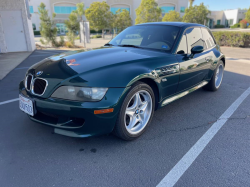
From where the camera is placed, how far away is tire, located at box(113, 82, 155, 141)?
2.35m

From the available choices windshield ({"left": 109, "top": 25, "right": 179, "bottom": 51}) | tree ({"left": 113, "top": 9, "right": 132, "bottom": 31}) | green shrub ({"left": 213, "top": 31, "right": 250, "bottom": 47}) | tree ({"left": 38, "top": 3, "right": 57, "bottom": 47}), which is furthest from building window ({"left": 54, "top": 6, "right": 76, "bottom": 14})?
windshield ({"left": 109, "top": 25, "right": 179, "bottom": 51})

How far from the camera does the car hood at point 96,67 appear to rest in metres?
2.21

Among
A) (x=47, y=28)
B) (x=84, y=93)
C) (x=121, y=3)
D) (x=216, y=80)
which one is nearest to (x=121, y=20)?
(x=121, y=3)

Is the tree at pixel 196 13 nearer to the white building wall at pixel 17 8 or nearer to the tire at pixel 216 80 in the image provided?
the white building wall at pixel 17 8

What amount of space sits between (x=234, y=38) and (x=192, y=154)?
1481 centimetres

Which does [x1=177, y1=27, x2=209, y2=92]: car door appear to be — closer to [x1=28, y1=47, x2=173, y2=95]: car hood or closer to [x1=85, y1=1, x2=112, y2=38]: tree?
[x1=28, y1=47, x2=173, y2=95]: car hood

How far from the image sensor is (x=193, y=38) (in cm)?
364

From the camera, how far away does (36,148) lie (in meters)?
2.43

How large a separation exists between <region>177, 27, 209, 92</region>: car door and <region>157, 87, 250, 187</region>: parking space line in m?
0.77

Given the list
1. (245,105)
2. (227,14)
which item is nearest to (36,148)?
(245,105)

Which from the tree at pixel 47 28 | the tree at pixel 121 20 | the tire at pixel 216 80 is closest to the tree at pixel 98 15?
the tree at pixel 121 20

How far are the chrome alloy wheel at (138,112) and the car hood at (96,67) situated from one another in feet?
1.18

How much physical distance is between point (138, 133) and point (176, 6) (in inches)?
2269

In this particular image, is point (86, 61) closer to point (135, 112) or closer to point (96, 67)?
point (96, 67)
